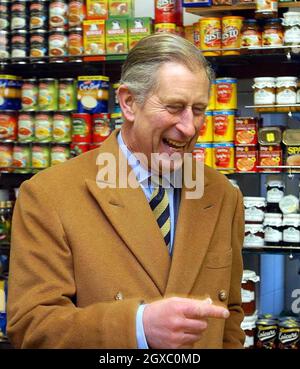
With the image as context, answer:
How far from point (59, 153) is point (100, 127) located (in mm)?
254

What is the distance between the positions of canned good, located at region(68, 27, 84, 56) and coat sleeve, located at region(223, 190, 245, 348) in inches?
81.8

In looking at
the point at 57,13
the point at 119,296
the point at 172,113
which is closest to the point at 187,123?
the point at 172,113

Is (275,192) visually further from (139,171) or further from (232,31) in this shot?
(139,171)

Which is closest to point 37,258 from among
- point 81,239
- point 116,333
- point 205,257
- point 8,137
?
point 81,239

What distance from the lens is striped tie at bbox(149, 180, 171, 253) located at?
1753 mm

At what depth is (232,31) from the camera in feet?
11.6

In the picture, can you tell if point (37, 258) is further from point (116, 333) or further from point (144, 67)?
point (144, 67)

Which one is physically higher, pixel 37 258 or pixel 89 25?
pixel 89 25

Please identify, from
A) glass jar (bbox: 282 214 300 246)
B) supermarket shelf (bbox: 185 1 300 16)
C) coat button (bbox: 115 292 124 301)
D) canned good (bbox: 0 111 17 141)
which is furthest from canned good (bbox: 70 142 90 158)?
coat button (bbox: 115 292 124 301)

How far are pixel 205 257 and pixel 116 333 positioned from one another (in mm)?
374

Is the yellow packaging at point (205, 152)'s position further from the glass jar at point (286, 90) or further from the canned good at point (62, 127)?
the canned good at point (62, 127)

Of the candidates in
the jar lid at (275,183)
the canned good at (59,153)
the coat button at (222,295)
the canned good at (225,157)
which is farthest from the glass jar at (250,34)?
the coat button at (222,295)

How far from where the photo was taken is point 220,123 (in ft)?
11.8
